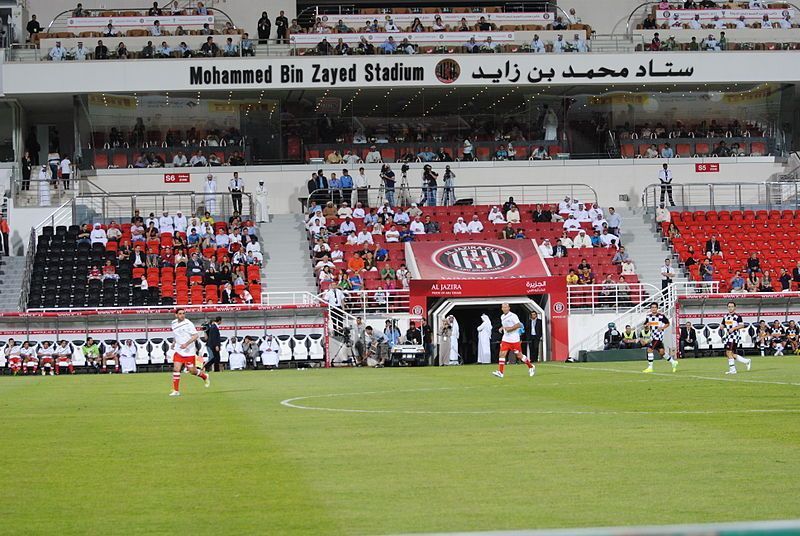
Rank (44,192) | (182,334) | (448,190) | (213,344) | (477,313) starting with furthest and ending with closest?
(448,190) → (44,192) → (477,313) → (213,344) → (182,334)

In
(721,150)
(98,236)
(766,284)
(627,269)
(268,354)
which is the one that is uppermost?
(721,150)

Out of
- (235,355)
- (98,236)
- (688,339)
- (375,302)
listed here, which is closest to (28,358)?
(235,355)

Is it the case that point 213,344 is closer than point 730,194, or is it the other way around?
point 213,344

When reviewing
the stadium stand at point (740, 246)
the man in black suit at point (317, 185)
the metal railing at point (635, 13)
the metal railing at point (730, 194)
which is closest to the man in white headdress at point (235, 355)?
the man in black suit at point (317, 185)

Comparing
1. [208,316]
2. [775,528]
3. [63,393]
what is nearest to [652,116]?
[208,316]

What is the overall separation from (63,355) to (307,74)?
2026 centimetres

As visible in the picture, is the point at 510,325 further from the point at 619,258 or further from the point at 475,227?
the point at 475,227

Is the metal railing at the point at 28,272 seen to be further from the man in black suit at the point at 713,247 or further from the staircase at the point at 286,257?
the man in black suit at the point at 713,247

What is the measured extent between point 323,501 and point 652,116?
2063 inches

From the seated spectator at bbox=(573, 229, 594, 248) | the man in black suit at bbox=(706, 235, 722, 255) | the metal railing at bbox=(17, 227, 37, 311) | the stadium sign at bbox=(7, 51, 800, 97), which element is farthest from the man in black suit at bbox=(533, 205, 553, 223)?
the metal railing at bbox=(17, 227, 37, 311)

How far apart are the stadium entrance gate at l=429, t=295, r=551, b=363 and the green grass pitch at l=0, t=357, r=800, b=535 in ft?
60.9

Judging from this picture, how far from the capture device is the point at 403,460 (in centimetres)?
1484

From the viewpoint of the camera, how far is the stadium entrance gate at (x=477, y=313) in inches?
1800

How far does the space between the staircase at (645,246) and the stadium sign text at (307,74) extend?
11.3 metres
